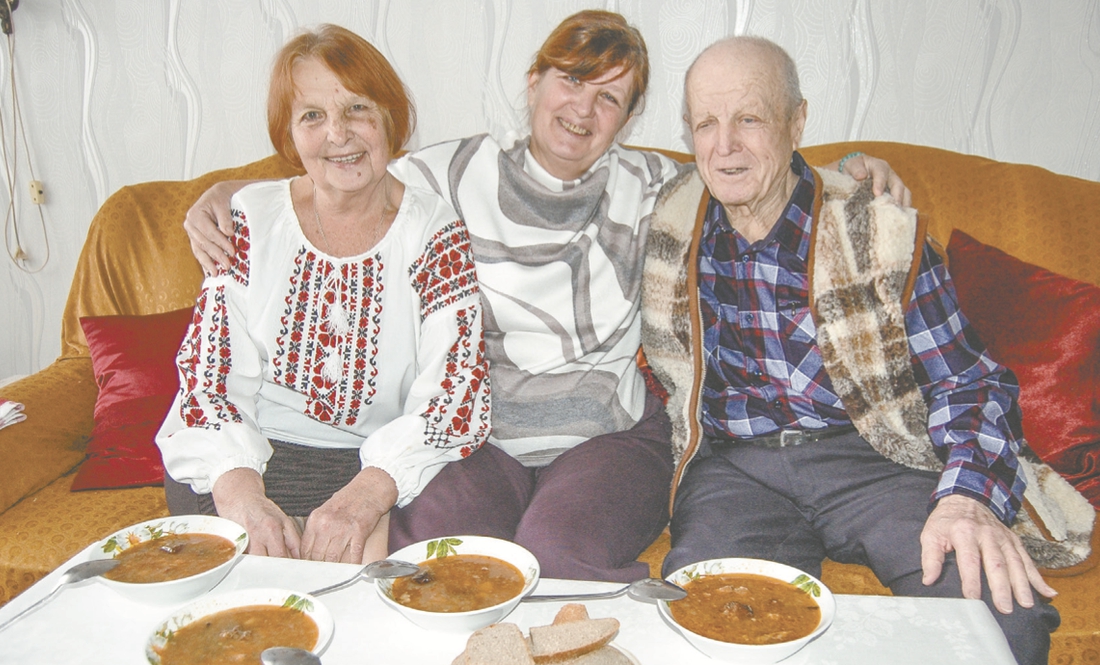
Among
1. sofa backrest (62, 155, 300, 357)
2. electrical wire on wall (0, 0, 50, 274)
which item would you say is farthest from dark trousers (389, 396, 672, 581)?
electrical wire on wall (0, 0, 50, 274)

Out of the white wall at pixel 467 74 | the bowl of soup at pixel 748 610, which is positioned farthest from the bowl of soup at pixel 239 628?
the white wall at pixel 467 74

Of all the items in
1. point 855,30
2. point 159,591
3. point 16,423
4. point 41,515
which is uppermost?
point 855,30

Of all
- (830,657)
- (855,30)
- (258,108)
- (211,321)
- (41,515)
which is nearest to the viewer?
(830,657)

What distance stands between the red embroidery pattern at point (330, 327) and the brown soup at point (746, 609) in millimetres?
903

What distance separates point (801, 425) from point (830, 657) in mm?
832

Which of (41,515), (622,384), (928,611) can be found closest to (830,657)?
(928,611)

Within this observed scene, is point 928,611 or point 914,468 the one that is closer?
point 928,611

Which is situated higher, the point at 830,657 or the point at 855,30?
the point at 855,30

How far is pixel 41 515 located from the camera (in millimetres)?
1885

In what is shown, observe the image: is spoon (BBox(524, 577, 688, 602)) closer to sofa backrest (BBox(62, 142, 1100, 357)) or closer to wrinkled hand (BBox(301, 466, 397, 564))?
wrinkled hand (BBox(301, 466, 397, 564))

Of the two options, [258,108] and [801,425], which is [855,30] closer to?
[801,425]

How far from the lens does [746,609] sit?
0.97 m

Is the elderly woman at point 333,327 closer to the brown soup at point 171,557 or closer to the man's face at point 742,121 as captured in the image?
the brown soup at point 171,557

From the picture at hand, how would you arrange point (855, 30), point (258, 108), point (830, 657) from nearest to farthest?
point (830, 657) < point (855, 30) < point (258, 108)
